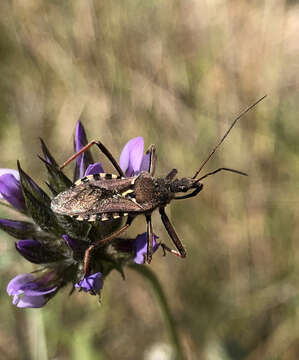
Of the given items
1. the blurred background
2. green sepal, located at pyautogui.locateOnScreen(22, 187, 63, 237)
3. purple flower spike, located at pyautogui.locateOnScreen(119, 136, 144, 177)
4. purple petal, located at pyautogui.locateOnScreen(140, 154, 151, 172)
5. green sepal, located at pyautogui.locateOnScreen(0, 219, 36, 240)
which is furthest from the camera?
the blurred background

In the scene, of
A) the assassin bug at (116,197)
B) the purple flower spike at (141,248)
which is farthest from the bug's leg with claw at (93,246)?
the purple flower spike at (141,248)

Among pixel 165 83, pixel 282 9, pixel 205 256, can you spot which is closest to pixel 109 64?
pixel 165 83

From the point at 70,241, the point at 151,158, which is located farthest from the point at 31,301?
the point at 151,158

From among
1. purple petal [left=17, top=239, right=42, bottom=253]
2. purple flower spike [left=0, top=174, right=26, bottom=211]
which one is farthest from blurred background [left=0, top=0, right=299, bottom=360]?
purple petal [left=17, top=239, right=42, bottom=253]

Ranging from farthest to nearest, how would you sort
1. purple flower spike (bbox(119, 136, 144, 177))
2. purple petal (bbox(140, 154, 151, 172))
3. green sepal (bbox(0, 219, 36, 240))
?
purple petal (bbox(140, 154, 151, 172)) < purple flower spike (bbox(119, 136, 144, 177)) < green sepal (bbox(0, 219, 36, 240))

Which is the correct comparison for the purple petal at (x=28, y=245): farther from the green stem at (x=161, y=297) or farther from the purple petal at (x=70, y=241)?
the green stem at (x=161, y=297)

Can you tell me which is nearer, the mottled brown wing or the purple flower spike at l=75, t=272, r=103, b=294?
the purple flower spike at l=75, t=272, r=103, b=294

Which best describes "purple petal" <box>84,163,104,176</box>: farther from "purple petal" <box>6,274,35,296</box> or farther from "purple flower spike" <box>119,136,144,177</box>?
"purple petal" <box>6,274,35,296</box>
